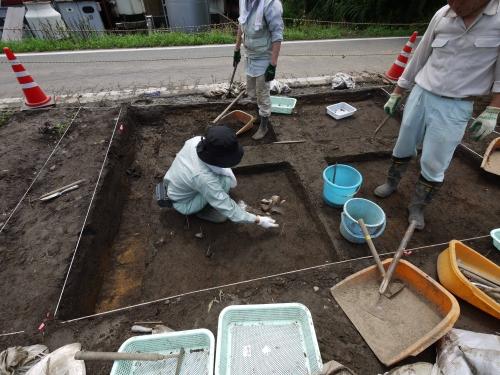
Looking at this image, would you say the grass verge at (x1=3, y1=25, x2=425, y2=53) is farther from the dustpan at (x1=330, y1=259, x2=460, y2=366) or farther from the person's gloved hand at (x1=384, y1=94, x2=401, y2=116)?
the dustpan at (x1=330, y1=259, x2=460, y2=366)

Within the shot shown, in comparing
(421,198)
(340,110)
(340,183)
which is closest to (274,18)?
(340,110)

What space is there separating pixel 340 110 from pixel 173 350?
472cm

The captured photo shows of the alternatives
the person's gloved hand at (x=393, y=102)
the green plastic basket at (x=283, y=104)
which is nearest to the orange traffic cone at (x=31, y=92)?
the green plastic basket at (x=283, y=104)

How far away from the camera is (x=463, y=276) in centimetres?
224

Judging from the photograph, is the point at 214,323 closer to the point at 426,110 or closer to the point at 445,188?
the point at 426,110

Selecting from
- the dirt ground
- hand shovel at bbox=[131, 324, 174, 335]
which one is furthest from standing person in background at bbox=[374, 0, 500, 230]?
hand shovel at bbox=[131, 324, 174, 335]

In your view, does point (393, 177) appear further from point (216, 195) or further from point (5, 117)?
point (5, 117)

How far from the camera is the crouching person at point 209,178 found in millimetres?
2486

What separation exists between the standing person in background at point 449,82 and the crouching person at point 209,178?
1.83 meters

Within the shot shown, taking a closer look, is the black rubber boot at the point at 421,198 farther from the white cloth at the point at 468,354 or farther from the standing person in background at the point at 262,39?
the standing person in background at the point at 262,39

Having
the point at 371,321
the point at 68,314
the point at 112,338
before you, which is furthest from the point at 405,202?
the point at 68,314

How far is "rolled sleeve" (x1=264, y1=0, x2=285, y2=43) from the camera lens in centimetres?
356

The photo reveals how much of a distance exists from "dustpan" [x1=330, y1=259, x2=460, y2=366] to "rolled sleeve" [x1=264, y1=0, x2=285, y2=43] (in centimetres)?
320

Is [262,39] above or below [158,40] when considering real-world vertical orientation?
above
